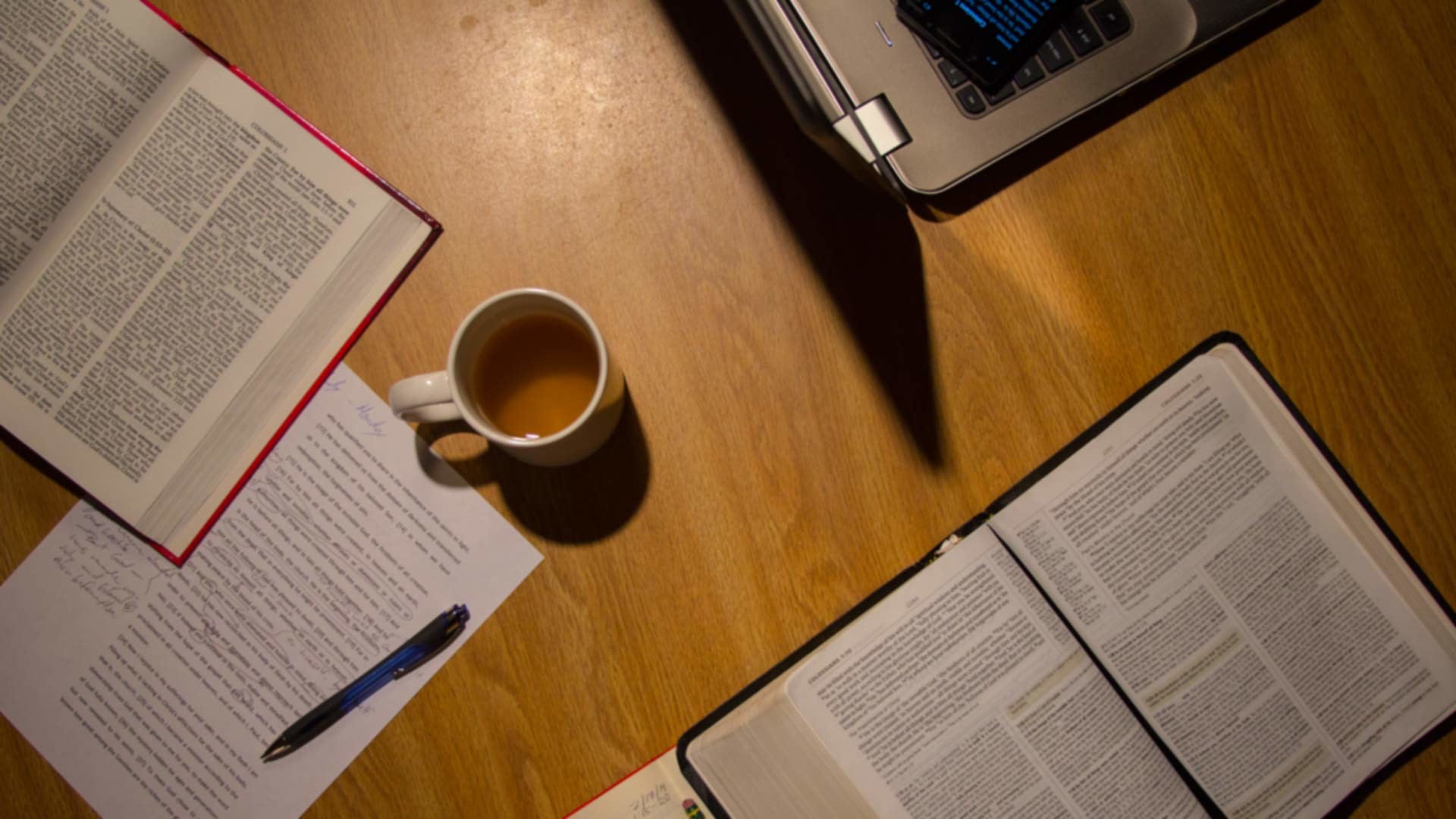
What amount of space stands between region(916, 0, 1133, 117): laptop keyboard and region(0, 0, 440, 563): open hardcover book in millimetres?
380

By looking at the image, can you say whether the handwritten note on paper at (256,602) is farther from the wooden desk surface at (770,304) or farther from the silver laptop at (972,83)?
the silver laptop at (972,83)

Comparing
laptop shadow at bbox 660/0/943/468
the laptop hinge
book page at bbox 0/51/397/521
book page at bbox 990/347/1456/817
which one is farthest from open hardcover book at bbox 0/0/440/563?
book page at bbox 990/347/1456/817

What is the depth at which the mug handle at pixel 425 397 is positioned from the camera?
52cm

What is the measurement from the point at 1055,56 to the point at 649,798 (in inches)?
22.8

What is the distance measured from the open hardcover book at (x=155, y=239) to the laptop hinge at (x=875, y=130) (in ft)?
1.10

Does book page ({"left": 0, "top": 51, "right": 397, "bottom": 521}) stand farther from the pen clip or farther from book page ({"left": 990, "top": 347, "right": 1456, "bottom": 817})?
book page ({"left": 990, "top": 347, "right": 1456, "bottom": 817})

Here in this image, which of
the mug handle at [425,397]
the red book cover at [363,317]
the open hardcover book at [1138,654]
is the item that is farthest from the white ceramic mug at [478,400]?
the open hardcover book at [1138,654]

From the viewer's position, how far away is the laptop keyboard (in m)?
0.59

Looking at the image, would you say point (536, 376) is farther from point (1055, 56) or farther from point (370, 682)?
point (1055, 56)

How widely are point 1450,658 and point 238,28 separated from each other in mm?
967

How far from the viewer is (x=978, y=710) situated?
59 centimetres

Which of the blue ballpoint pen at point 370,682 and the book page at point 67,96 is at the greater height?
the book page at point 67,96

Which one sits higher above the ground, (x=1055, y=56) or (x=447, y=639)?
(x=1055, y=56)

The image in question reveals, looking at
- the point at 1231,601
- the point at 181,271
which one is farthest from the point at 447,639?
the point at 1231,601
